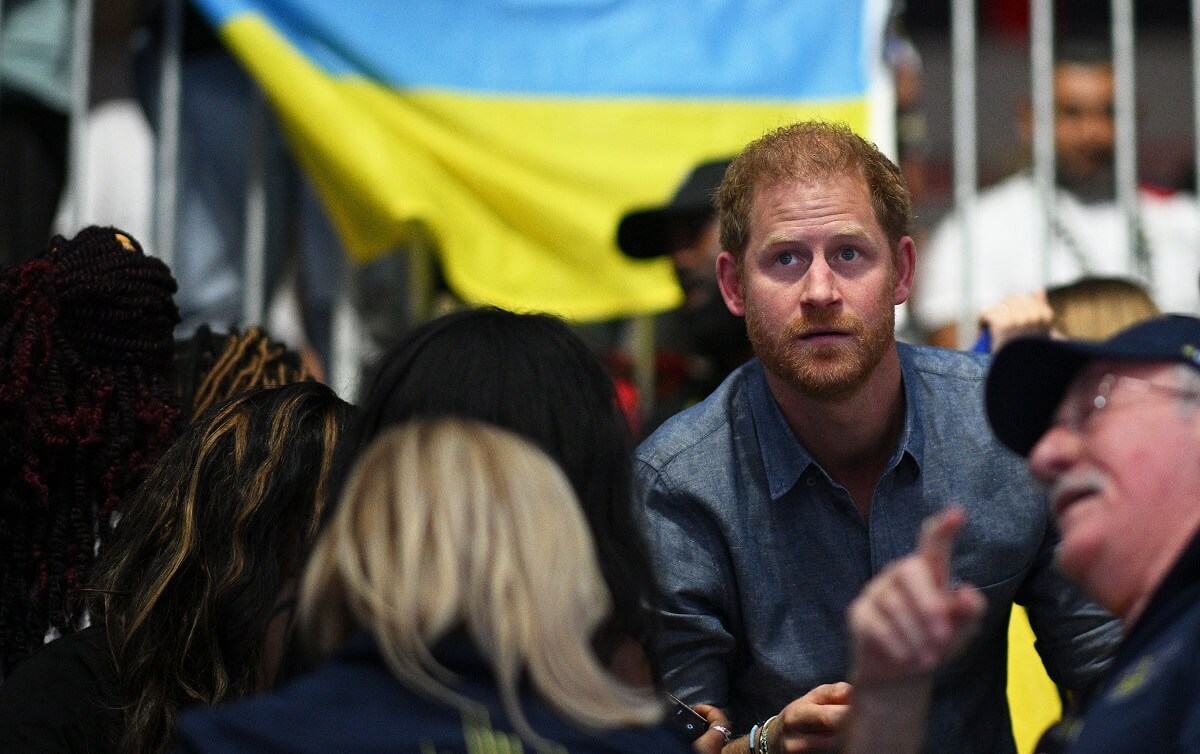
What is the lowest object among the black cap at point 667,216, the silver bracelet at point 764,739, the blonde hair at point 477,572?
the silver bracelet at point 764,739

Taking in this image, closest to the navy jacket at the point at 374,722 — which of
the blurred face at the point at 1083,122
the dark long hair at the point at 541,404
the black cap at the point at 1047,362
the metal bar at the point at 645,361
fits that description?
the dark long hair at the point at 541,404

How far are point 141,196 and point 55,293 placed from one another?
1.82 metres

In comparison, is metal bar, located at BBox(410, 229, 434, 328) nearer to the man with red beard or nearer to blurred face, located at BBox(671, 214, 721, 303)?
blurred face, located at BBox(671, 214, 721, 303)

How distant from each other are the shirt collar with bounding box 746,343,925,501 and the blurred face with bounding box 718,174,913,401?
0.08 meters

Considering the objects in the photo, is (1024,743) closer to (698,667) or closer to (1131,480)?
(698,667)

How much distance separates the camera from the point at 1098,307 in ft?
13.5

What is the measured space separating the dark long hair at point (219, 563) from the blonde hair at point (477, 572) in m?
0.69

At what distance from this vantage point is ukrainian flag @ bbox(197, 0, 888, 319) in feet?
15.4

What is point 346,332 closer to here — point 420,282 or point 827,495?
point 420,282

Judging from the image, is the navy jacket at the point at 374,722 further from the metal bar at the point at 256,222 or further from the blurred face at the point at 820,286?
the metal bar at the point at 256,222

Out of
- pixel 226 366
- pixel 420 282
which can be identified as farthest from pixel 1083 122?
pixel 226 366

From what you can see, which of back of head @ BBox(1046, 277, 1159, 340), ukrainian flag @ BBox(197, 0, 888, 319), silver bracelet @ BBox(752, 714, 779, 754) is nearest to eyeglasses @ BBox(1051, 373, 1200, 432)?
silver bracelet @ BBox(752, 714, 779, 754)

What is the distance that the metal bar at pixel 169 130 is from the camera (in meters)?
4.76

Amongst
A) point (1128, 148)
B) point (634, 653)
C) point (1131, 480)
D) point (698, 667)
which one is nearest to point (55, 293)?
point (698, 667)
